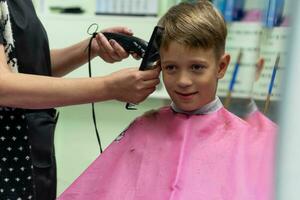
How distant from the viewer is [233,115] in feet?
4.35

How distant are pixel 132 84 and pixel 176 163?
0.84 ft

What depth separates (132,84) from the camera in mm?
1192

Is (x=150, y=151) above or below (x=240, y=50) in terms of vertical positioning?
below

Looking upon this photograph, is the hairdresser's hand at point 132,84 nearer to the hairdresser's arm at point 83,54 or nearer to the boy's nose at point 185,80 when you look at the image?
the boy's nose at point 185,80

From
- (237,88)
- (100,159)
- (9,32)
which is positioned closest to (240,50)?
(237,88)

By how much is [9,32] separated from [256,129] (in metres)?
0.71

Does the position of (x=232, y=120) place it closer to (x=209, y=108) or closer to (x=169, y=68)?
(x=209, y=108)

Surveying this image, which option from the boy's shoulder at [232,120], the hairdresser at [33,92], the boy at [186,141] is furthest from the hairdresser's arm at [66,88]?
the boy's shoulder at [232,120]

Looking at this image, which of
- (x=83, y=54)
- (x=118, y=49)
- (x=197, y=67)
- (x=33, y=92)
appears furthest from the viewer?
(x=83, y=54)

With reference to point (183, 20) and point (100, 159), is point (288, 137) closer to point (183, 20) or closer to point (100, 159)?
point (183, 20)

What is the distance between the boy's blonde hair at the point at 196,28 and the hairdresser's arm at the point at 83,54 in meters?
0.18

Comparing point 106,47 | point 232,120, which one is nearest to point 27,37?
point 106,47

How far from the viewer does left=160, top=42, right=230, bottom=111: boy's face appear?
4.02 ft

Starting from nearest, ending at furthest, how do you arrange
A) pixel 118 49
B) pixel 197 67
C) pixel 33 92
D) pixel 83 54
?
pixel 33 92
pixel 197 67
pixel 118 49
pixel 83 54
